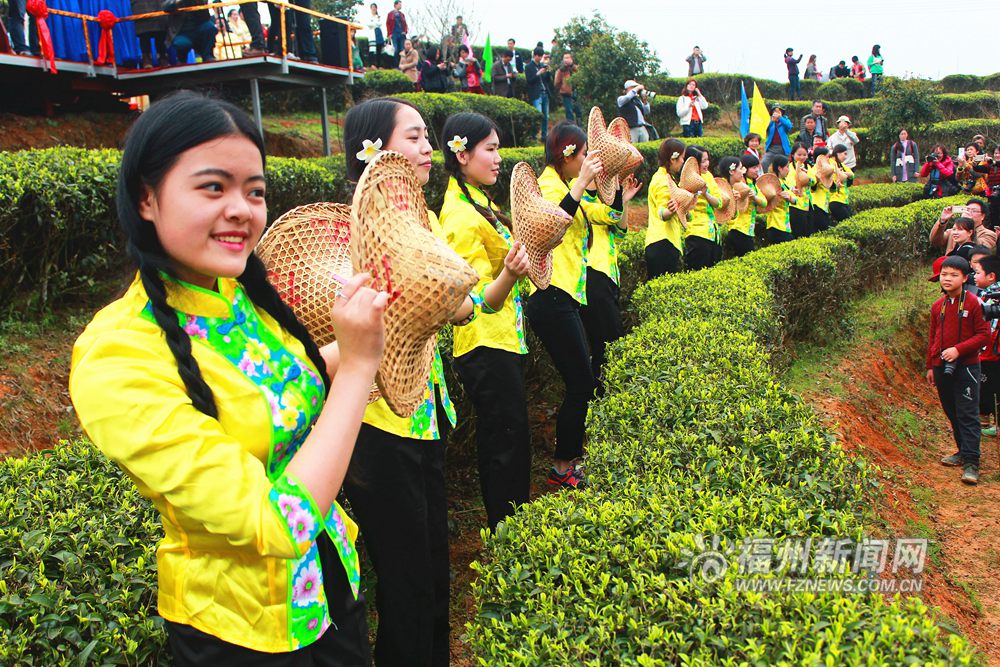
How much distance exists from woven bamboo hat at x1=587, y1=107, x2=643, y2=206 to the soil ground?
1.92 m

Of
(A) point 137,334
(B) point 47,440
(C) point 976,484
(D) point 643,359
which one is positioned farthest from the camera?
(C) point 976,484

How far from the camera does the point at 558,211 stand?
3.34 m

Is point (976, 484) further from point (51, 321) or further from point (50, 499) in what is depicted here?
point (51, 321)

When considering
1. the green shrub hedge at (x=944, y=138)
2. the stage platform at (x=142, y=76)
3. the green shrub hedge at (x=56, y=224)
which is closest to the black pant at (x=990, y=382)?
the green shrub hedge at (x=56, y=224)

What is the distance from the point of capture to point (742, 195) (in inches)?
352

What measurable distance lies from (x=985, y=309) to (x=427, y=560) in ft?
18.3

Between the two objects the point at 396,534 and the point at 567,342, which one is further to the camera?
the point at 567,342

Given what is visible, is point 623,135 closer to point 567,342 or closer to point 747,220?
point 567,342

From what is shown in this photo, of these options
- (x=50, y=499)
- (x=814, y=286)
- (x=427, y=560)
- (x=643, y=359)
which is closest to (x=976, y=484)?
(x=814, y=286)

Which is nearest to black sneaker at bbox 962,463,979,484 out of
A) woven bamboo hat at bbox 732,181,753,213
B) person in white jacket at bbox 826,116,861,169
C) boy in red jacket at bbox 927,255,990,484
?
boy in red jacket at bbox 927,255,990,484

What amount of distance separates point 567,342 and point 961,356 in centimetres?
371

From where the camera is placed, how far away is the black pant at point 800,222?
35.9 ft

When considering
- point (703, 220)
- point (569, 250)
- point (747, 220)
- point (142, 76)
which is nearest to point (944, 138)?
point (747, 220)

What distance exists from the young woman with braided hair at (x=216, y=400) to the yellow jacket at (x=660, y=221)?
231 inches
